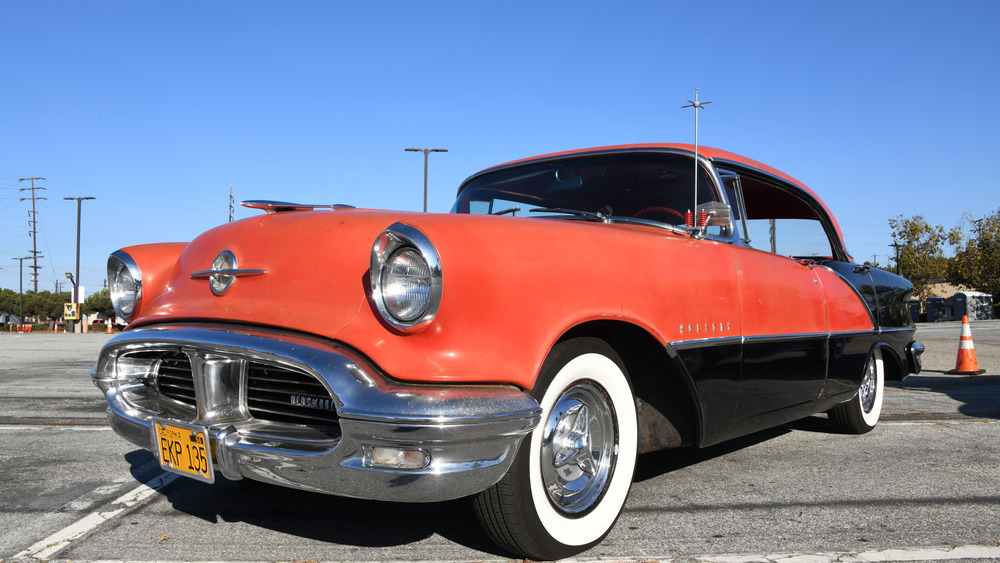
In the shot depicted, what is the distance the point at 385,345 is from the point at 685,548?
3.95ft

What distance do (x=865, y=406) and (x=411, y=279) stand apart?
373 cm

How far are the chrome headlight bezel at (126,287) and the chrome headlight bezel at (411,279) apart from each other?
1.24m

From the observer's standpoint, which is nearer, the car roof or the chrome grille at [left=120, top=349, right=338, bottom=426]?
the chrome grille at [left=120, top=349, right=338, bottom=426]

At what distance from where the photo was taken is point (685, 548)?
2.37m

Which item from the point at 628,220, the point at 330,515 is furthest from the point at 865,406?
the point at 330,515

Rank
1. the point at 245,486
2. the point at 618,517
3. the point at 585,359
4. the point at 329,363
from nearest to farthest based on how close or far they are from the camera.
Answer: the point at 329,363 < the point at 585,359 < the point at 618,517 < the point at 245,486

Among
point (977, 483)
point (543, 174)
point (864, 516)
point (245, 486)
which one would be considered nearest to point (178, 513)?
point (245, 486)

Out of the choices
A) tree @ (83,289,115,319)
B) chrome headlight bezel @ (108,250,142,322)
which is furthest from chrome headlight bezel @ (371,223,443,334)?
tree @ (83,289,115,319)

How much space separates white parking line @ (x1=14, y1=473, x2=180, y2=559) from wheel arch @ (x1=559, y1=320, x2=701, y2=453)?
6.30 ft

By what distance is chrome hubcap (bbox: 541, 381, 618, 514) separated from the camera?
2295 millimetres

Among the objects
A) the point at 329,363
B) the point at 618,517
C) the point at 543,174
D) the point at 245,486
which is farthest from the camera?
the point at 543,174

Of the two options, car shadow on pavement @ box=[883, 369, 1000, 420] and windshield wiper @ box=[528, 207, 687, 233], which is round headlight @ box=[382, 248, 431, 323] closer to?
windshield wiper @ box=[528, 207, 687, 233]

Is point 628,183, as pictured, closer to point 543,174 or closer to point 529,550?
point 543,174

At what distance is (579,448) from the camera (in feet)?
7.92
